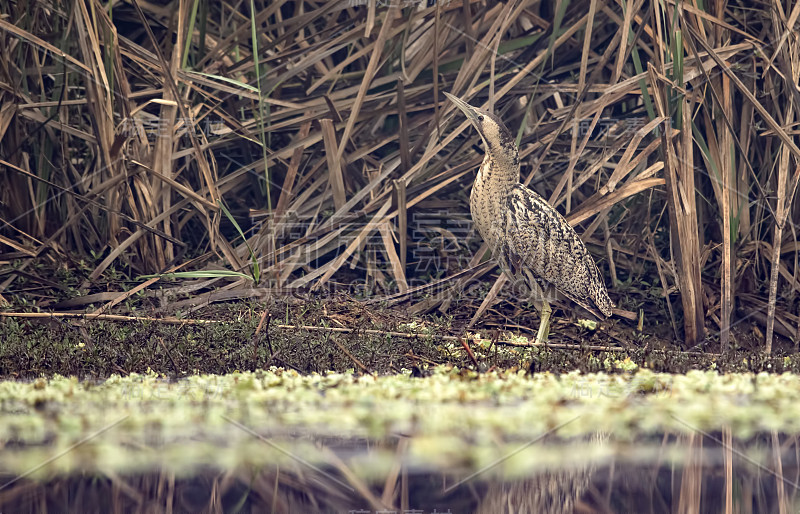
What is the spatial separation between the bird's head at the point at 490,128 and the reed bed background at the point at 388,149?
18 cm

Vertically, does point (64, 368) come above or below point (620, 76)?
below

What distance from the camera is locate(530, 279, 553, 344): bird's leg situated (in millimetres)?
5027

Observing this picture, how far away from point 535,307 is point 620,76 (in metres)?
1.66

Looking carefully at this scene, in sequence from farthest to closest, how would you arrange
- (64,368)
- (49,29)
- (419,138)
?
1. (419,138)
2. (49,29)
3. (64,368)

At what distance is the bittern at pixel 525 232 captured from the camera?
5113mm

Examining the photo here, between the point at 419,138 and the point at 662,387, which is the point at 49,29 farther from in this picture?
the point at 662,387

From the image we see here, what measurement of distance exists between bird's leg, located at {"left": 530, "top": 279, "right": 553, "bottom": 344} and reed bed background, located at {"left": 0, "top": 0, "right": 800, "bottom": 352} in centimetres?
25

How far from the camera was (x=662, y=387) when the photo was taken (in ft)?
11.4

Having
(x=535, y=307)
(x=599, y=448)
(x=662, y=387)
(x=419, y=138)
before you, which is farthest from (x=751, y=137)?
(x=599, y=448)

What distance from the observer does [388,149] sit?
6008 mm

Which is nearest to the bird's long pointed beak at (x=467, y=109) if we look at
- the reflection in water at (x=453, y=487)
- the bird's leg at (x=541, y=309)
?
the bird's leg at (x=541, y=309)

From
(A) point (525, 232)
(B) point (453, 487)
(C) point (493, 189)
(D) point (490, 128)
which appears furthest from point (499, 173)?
(B) point (453, 487)

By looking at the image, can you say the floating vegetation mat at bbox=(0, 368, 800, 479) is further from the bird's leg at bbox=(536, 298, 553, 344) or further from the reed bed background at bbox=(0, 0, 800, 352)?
the reed bed background at bbox=(0, 0, 800, 352)

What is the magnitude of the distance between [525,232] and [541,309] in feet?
1.59
